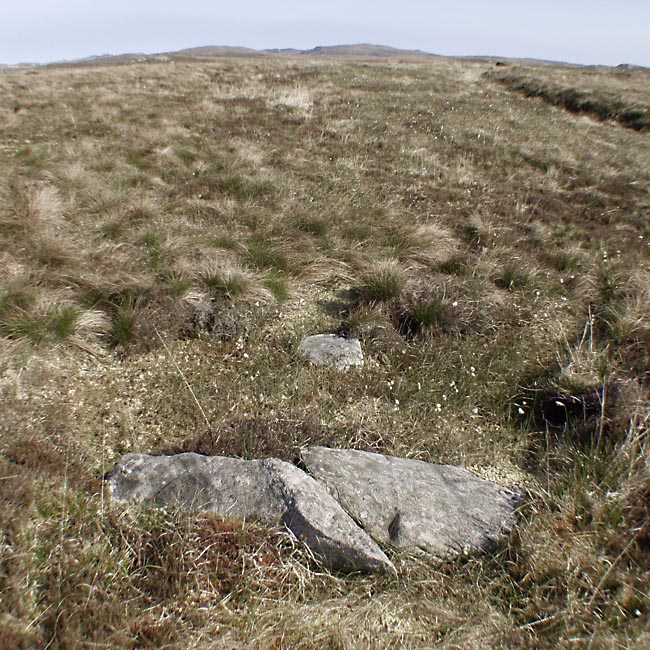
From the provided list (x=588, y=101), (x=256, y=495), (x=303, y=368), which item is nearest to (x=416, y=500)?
(x=256, y=495)

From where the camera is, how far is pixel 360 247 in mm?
7066

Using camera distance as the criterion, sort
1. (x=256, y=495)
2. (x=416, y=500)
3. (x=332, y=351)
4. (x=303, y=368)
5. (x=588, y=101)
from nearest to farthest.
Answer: (x=256, y=495), (x=416, y=500), (x=303, y=368), (x=332, y=351), (x=588, y=101)

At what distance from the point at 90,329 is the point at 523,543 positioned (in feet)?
13.6

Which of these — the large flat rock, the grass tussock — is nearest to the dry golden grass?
the large flat rock

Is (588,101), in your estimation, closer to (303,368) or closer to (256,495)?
(303,368)

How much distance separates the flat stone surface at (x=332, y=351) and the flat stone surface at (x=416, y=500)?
1.28 meters

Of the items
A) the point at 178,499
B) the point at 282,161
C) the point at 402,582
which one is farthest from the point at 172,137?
the point at 402,582

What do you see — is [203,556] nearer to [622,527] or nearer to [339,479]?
[339,479]

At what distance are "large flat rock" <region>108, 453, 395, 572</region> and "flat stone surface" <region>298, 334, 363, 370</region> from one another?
1611 millimetres

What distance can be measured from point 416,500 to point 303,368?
1.82 metres

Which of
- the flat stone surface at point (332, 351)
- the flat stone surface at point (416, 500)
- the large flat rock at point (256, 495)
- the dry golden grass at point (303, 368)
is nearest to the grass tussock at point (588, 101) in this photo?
the dry golden grass at point (303, 368)

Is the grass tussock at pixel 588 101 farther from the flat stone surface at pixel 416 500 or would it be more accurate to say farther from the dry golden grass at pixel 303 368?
the flat stone surface at pixel 416 500

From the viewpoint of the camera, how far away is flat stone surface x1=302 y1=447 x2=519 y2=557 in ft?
9.38

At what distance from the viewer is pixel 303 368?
4531 millimetres
